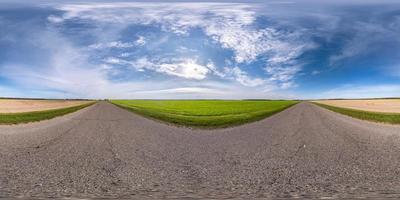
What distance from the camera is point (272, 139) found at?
20.7m

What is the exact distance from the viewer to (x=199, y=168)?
12391 millimetres

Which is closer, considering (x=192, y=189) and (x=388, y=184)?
(x=192, y=189)

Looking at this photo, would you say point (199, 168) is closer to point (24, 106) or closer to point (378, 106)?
point (24, 106)

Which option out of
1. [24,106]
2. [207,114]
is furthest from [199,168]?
[24,106]

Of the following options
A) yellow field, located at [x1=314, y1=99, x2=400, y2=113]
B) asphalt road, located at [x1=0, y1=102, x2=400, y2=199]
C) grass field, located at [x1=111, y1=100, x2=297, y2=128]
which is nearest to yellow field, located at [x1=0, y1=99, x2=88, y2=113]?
grass field, located at [x1=111, y1=100, x2=297, y2=128]

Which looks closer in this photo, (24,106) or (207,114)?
(207,114)

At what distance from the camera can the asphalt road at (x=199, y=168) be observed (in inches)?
354

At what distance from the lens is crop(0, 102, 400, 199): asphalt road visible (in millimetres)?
8984

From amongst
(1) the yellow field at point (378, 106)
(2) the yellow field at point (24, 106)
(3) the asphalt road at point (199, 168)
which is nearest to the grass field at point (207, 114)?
(3) the asphalt road at point (199, 168)

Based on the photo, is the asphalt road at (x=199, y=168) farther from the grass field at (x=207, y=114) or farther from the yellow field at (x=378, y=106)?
the yellow field at (x=378, y=106)

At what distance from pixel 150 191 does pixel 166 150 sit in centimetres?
761

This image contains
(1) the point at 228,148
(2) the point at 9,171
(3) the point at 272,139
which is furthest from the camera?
(3) the point at 272,139

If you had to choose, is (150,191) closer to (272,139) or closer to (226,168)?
(226,168)

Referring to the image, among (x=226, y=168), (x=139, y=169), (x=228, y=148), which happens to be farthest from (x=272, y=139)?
(x=139, y=169)
